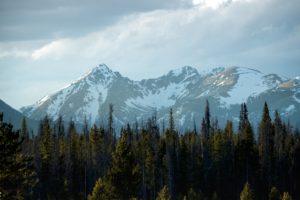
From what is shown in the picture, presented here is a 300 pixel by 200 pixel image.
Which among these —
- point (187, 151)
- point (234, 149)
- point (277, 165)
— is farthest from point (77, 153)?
point (277, 165)

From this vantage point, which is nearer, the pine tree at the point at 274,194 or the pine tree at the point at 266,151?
the pine tree at the point at 274,194


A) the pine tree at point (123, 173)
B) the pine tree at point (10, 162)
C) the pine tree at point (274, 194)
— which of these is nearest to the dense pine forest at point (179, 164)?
the pine tree at point (274, 194)

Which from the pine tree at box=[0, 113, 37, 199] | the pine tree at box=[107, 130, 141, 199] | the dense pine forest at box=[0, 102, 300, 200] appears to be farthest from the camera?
the dense pine forest at box=[0, 102, 300, 200]

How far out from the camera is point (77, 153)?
346 ft

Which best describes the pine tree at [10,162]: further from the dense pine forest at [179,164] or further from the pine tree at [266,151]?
the pine tree at [266,151]

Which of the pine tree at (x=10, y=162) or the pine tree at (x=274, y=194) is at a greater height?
the pine tree at (x=10, y=162)

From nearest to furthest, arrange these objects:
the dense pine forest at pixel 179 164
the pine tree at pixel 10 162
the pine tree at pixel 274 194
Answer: the pine tree at pixel 10 162
the pine tree at pixel 274 194
the dense pine forest at pixel 179 164

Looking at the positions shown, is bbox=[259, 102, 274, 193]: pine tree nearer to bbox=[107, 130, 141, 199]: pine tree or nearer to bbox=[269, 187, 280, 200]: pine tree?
bbox=[269, 187, 280, 200]: pine tree

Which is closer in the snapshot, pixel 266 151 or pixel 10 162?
pixel 10 162

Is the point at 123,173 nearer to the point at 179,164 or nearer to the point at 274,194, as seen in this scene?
the point at 179,164

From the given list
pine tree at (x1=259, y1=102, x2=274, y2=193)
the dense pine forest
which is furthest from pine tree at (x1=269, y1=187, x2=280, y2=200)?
pine tree at (x1=259, y1=102, x2=274, y2=193)

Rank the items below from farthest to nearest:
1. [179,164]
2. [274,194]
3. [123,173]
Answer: [179,164] < [274,194] < [123,173]

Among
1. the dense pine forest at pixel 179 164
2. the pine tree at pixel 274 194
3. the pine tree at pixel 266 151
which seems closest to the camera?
the pine tree at pixel 274 194

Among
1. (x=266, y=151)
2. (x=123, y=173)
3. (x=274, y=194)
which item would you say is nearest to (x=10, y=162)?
(x=123, y=173)
